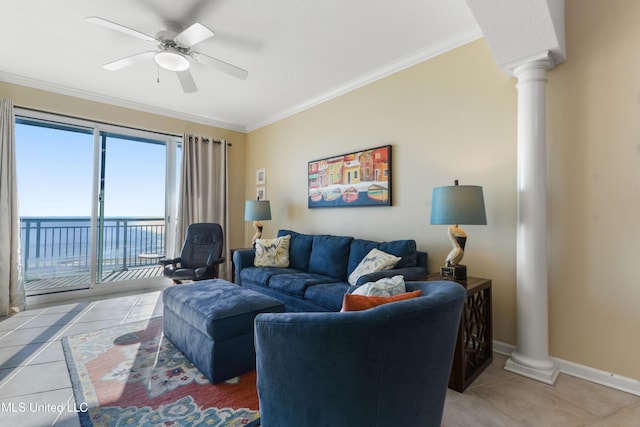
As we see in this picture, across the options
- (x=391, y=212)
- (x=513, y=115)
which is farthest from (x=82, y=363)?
(x=513, y=115)

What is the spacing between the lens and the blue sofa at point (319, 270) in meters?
2.59

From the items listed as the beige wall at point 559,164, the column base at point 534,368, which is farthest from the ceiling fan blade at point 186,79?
the column base at point 534,368

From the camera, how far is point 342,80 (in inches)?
143

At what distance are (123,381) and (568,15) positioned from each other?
396cm

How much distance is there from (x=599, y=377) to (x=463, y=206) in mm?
1404

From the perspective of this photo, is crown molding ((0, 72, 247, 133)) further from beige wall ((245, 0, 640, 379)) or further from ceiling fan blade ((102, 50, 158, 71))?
beige wall ((245, 0, 640, 379))

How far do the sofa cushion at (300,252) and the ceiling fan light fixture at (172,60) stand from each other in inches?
86.8

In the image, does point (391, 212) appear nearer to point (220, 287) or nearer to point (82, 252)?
point (220, 287)

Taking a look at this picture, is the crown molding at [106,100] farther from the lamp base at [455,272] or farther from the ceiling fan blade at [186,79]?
the lamp base at [455,272]

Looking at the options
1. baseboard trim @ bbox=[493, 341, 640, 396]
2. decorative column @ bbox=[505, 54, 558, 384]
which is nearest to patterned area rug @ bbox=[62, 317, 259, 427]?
decorative column @ bbox=[505, 54, 558, 384]

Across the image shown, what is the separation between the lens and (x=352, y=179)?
3.60 m

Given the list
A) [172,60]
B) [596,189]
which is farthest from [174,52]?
[596,189]

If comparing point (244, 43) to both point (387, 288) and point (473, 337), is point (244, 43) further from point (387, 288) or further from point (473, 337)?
point (473, 337)

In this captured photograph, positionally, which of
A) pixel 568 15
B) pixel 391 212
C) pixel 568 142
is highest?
pixel 568 15
